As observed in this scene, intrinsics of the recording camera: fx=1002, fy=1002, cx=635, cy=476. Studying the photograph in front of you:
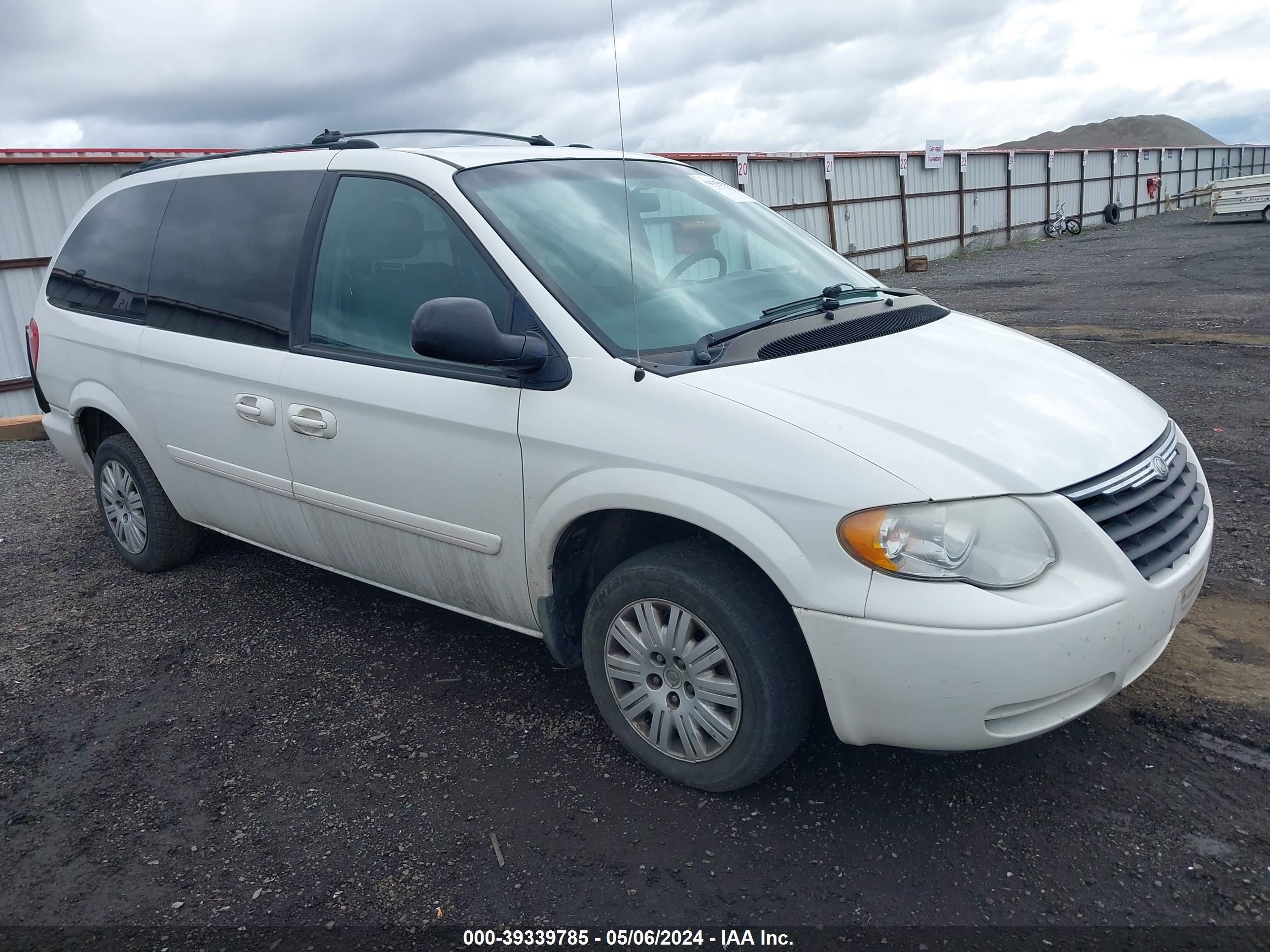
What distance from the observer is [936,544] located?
94.7 inches

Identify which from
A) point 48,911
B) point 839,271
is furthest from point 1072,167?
point 48,911

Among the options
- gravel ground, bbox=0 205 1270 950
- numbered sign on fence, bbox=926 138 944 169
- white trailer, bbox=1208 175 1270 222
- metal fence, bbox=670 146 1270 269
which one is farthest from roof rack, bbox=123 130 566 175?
white trailer, bbox=1208 175 1270 222

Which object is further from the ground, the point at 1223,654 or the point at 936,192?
the point at 936,192

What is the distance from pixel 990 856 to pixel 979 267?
76.9 feet

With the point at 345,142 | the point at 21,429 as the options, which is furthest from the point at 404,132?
the point at 21,429

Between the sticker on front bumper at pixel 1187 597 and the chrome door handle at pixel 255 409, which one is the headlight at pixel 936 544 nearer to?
the sticker on front bumper at pixel 1187 597

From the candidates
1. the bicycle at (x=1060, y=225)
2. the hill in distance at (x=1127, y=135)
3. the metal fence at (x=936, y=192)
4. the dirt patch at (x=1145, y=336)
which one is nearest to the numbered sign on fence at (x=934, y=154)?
the metal fence at (x=936, y=192)

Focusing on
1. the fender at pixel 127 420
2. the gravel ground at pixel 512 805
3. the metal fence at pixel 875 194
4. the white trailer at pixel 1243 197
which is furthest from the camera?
the white trailer at pixel 1243 197

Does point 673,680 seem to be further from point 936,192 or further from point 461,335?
point 936,192

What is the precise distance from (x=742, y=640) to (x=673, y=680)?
1.08 ft

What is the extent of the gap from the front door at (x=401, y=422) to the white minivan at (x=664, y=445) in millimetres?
11

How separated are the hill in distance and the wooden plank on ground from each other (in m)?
123

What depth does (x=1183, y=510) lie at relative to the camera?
2.88 metres

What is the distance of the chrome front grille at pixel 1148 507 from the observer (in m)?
2.57
